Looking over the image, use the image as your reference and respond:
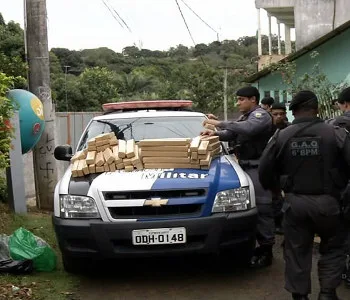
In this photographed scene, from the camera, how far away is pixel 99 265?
5.92 m

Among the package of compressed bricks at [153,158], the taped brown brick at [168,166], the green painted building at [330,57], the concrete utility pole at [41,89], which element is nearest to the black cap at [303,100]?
the package of compressed bricks at [153,158]

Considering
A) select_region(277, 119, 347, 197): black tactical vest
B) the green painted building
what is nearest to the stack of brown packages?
select_region(277, 119, 347, 197): black tactical vest

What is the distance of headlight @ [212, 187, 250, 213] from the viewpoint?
198 inches

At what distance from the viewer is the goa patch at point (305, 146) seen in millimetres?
4102

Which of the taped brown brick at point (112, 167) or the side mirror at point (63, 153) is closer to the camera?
the taped brown brick at point (112, 167)

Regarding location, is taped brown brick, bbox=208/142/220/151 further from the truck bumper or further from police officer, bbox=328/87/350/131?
police officer, bbox=328/87/350/131

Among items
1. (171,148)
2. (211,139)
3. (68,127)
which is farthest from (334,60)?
(171,148)

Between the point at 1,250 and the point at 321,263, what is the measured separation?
3072mm

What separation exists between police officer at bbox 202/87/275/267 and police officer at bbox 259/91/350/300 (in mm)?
1431

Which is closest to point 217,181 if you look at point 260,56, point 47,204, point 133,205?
point 133,205

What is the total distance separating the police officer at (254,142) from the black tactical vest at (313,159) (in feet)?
5.13

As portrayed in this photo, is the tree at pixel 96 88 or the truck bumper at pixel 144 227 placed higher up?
the tree at pixel 96 88

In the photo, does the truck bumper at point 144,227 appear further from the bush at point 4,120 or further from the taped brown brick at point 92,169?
the bush at point 4,120

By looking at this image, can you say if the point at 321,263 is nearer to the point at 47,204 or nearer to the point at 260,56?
the point at 47,204
